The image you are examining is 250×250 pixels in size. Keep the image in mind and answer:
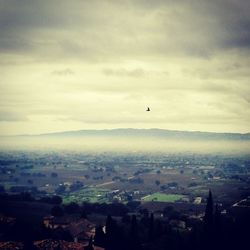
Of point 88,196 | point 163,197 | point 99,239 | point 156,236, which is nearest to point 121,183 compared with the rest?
point 163,197

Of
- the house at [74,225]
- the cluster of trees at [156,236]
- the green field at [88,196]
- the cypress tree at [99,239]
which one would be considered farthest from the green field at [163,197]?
the cypress tree at [99,239]

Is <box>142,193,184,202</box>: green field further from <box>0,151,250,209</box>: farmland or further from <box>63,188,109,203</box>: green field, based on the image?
<box>63,188,109,203</box>: green field

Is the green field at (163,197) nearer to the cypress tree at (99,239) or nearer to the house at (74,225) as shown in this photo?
the house at (74,225)

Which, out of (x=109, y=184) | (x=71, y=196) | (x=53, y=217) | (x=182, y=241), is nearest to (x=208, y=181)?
(x=109, y=184)

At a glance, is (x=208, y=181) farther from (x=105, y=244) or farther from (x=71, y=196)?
(x=105, y=244)

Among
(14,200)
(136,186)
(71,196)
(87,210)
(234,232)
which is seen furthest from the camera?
(136,186)

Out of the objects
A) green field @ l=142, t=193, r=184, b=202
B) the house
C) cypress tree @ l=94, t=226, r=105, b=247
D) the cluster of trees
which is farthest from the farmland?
cypress tree @ l=94, t=226, r=105, b=247

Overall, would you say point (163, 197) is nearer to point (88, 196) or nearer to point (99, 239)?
point (88, 196)
